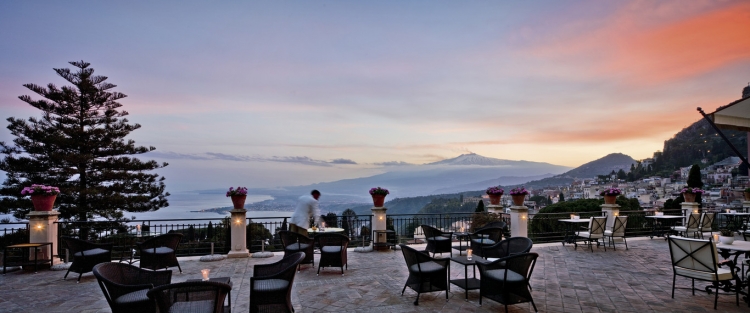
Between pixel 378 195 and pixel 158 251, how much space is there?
469cm

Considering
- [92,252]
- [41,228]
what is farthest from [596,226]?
[41,228]

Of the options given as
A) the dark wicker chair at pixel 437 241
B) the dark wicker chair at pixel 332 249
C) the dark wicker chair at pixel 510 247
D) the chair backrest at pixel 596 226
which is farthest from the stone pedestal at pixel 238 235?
the chair backrest at pixel 596 226

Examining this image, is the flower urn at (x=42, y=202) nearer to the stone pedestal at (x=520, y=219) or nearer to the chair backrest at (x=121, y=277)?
the chair backrest at (x=121, y=277)

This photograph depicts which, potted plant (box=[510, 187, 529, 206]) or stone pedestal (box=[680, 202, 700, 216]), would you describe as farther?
stone pedestal (box=[680, 202, 700, 216])

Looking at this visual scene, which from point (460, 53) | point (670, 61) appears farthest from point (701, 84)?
point (460, 53)

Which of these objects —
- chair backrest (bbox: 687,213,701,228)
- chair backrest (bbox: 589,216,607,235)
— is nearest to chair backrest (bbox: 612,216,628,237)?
chair backrest (bbox: 589,216,607,235)

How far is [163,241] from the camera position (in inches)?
259

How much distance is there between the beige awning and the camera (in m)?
4.55

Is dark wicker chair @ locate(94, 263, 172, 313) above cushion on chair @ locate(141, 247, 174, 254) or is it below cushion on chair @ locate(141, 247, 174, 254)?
above

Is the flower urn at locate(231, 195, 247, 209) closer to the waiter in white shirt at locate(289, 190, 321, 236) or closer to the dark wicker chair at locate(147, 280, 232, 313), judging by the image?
the waiter in white shirt at locate(289, 190, 321, 236)

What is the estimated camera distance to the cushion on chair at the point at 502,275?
173 inches

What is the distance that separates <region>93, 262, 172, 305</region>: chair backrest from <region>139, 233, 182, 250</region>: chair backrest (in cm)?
267

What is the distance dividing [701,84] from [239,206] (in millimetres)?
15858

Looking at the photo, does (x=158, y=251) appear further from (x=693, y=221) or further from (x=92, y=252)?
(x=693, y=221)
